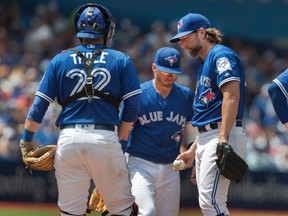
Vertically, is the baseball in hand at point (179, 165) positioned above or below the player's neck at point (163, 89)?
below

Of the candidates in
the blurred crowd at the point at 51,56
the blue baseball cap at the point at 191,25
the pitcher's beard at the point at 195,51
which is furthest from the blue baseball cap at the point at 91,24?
the blurred crowd at the point at 51,56

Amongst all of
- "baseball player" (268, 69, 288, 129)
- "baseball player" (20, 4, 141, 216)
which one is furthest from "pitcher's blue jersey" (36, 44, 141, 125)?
"baseball player" (268, 69, 288, 129)

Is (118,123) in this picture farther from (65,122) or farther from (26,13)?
(26,13)

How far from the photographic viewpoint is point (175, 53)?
8.01m

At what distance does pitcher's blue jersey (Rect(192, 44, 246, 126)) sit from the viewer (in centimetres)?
689

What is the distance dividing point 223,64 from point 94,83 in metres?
1.18

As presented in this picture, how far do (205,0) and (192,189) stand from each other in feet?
24.1

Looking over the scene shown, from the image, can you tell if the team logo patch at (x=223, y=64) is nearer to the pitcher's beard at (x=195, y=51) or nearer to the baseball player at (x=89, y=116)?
the pitcher's beard at (x=195, y=51)

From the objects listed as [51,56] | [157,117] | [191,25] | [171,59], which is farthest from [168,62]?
[51,56]

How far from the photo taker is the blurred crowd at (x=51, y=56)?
12422 mm

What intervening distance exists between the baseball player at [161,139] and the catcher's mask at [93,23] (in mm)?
1256

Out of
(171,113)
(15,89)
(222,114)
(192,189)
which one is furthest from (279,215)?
(222,114)

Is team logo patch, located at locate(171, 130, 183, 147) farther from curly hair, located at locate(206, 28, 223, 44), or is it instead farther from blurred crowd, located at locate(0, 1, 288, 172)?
blurred crowd, located at locate(0, 1, 288, 172)

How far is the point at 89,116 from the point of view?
258 inches
